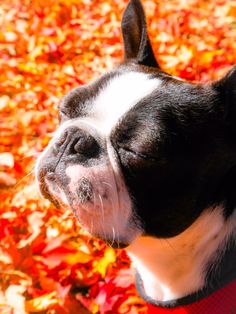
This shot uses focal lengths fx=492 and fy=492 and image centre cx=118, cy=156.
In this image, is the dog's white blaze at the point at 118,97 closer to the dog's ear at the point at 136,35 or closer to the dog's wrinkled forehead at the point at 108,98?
the dog's wrinkled forehead at the point at 108,98

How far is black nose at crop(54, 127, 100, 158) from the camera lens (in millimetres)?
2070

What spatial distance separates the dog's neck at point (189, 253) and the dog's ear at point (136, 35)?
873 millimetres

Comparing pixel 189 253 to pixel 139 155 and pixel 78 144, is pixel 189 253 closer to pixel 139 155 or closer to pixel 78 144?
pixel 139 155

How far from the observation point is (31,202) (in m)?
3.50

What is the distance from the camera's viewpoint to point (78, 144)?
2070mm

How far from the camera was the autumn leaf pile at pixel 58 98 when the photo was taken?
3.01m

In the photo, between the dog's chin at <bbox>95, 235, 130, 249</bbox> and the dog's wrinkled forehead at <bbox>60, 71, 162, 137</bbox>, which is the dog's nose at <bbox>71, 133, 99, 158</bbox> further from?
the dog's chin at <bbox>95, 235, 130, 249</bbox>

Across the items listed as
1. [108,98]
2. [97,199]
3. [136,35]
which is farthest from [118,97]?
[136,35]

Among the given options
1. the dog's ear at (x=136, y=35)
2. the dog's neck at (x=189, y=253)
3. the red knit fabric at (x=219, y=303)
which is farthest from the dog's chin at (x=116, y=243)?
the dog's ear at (x=136, y=35)

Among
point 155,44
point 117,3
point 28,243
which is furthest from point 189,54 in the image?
point 28,243

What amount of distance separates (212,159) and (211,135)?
0.33ft

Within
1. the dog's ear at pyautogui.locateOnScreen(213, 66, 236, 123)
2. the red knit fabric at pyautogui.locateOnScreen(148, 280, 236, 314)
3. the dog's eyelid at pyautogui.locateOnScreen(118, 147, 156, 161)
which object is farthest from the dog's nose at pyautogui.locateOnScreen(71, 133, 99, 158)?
the red knit fabric at pyautogui.locateOnScreen(148, 280, 236, 314)

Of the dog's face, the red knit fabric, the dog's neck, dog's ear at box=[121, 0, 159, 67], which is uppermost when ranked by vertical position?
dog's ear at box=[121, 0, 159, 67]

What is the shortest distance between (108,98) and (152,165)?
14.6 inches
